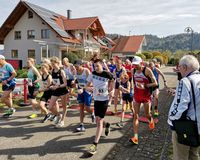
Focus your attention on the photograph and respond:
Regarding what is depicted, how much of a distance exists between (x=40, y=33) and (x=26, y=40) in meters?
2.86

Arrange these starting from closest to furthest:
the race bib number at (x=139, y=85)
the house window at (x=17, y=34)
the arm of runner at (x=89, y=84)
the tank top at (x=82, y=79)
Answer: the race bib number at (x=139, y=85) → the arm of runner at (x=89, y=84) → the tank top at (x=82, y=79) → the house window at (x=17, y=34)

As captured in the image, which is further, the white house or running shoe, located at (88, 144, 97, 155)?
the white house

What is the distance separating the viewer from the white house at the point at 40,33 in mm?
33750

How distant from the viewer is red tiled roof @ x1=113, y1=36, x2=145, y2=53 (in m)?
60.0

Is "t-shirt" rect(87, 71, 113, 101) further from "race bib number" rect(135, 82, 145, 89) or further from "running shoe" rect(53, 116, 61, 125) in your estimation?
"running shoe" rect(53, 116, 61, 125)

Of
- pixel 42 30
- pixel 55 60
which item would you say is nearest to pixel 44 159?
pixel 55 60

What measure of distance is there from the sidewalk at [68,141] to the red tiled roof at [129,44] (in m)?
53.4

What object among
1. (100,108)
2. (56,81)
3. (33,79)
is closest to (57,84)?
(56,81)

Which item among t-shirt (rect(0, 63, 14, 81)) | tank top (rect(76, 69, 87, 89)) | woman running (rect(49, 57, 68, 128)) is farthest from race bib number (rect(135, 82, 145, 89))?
t-shirt (rect(0, 63, 14, 81))

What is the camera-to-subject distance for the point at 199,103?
3.13 m

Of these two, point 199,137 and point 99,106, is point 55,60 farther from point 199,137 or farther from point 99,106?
point 199,137

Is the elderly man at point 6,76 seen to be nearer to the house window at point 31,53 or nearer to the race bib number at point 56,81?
the race bib number at point 56,81

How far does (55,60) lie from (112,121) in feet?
8.74

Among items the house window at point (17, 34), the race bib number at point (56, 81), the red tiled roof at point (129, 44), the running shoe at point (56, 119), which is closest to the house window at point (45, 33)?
the house window at point (17, 34)
